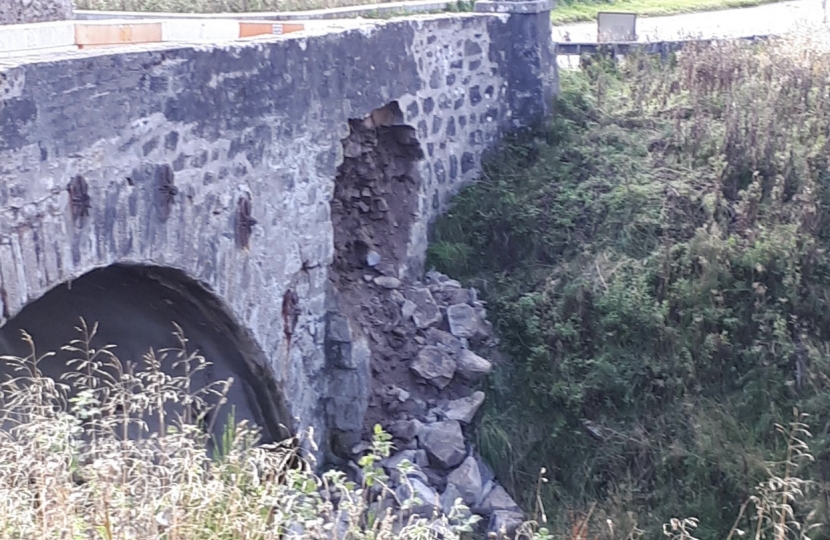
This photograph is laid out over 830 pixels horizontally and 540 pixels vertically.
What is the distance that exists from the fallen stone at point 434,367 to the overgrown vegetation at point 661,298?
0.44 metres

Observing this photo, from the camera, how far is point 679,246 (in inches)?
333

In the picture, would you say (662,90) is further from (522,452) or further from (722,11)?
(722,11)

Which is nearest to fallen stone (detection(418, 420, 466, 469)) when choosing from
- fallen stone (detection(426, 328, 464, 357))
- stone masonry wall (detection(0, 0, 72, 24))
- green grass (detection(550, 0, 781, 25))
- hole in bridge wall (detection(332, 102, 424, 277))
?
fallen stone (detection(426, 328, 464, 357))

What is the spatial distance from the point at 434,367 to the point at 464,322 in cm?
55

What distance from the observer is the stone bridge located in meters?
4.73

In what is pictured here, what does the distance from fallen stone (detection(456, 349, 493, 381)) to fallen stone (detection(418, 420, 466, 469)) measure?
53cm

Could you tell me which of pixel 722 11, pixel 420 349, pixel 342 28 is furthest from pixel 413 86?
pixel 722 11

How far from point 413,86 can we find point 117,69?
377 cm

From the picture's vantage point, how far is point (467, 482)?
24.3 ft

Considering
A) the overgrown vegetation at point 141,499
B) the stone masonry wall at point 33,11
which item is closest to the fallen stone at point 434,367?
the overgrown vegetation at point 141,499

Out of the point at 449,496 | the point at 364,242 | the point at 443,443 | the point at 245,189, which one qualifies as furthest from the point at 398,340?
the point at 245,189

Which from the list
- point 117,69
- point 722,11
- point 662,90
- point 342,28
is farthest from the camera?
point 722,11

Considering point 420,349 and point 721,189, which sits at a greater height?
point 721,189

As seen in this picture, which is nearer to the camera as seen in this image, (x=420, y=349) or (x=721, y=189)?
(x=420, y=349)
